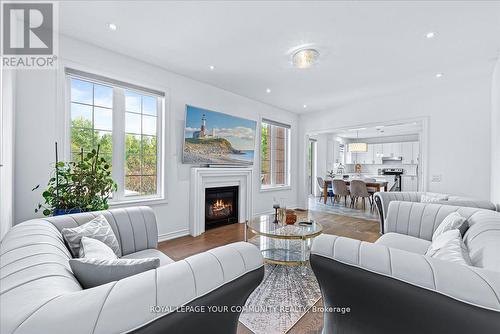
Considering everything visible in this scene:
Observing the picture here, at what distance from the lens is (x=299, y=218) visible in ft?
10.3

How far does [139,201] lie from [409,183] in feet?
31.6

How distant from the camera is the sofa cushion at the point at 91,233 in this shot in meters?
1.44

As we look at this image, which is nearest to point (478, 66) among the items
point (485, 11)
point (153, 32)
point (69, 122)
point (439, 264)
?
point (485, 11)

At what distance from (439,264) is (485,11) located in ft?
8.29

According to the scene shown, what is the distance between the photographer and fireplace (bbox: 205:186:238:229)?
404 cm

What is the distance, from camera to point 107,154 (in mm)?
2941

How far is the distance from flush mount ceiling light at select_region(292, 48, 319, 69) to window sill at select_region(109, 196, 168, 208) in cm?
272

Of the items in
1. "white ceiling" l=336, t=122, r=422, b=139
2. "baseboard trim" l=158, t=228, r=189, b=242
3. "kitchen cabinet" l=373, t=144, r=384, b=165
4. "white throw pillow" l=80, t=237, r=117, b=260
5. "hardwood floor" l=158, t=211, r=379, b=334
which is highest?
"white ceiling" l=336, t=122, r=422, b=139

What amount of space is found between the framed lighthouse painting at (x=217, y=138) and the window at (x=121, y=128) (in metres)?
0.48

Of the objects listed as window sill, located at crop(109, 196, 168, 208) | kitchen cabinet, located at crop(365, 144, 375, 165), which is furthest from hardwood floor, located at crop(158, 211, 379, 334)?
kitchen cabinet, located at crop(365, 144, 375, 165)

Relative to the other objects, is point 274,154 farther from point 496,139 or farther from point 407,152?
point 407,152

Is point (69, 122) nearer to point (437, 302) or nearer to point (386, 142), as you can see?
point (437, 302)

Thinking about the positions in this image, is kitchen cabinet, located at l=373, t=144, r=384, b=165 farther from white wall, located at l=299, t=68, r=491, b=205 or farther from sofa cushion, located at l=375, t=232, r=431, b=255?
sofa cushion, located at l=375, t=232, r=431, b=255

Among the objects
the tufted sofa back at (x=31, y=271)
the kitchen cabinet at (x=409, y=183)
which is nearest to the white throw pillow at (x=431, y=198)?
the tufted sofa back at (x=31, y=271)
